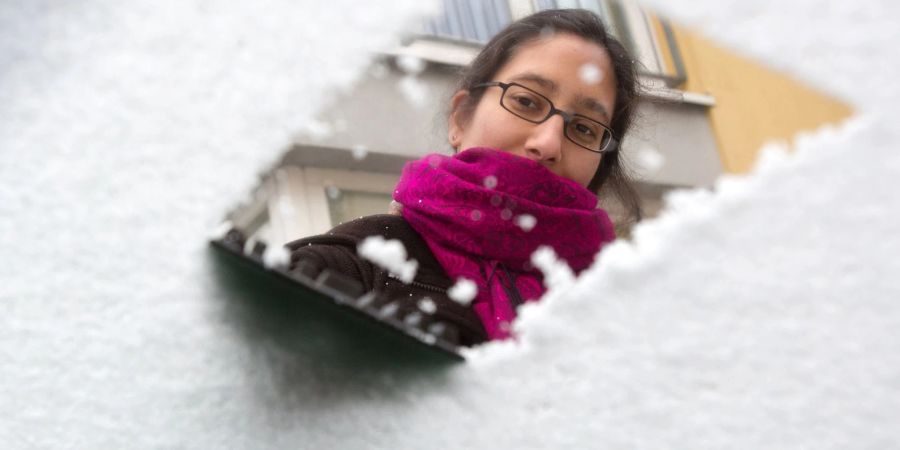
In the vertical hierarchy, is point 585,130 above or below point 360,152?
above

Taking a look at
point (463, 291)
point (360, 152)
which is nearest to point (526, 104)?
point (463, 291)

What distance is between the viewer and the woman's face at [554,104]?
50 centimetres

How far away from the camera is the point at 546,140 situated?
489 millimetres

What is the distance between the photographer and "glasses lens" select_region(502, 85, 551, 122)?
19.8 inches

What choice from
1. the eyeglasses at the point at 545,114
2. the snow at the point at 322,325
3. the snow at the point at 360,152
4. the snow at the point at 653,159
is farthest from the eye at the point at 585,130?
the snow at the point at 653,159

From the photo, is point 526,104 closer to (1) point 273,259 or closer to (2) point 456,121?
(2) point 456,121

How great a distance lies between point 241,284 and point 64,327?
0.14 feet

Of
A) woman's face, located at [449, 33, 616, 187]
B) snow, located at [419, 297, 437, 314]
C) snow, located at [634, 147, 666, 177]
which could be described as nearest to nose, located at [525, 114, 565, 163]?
woman's face, located at [449, 33, 616, 187]

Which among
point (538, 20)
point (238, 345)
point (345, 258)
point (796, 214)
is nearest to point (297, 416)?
point (238, 345)

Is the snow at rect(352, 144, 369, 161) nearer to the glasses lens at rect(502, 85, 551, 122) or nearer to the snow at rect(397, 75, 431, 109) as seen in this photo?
the snow at rect(397, 75, 431, 109)

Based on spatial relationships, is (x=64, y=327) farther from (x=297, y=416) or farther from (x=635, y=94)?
(x=635, y=94)

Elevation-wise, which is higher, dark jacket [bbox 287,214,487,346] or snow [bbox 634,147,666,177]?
snow [bbox 634,147,666,177]

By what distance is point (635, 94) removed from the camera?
25.3 inches

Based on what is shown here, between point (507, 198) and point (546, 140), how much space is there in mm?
42
